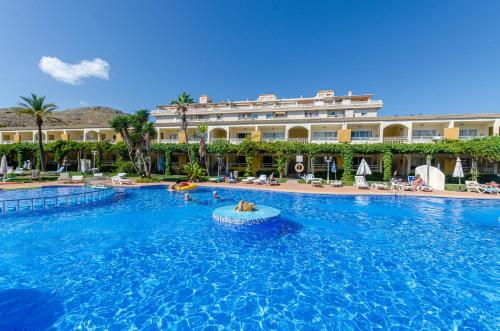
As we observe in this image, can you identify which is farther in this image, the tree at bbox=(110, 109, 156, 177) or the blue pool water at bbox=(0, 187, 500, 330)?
the tree at bbox=(110, 109, 156, 177)

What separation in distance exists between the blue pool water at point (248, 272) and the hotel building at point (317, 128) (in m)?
18.4

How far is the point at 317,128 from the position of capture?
33844 millimetres

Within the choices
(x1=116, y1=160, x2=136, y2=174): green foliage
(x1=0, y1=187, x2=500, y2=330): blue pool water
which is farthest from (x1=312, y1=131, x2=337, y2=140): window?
(x1=116, y1=160, x2=136, y2=174): green foliage

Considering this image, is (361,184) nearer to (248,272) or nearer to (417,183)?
(417,183)

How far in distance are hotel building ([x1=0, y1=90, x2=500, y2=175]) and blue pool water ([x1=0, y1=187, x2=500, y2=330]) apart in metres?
18.4

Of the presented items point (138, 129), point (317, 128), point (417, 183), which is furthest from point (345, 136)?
point (138, 129)

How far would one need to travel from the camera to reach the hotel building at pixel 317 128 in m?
27.8

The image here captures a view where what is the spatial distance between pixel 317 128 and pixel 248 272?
30057mm

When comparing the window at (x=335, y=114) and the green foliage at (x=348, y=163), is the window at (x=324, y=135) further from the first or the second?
the window at (x=335, y=114)

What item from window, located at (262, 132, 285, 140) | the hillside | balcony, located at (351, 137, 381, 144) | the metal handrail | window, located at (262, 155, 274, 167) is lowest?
the metal handrail

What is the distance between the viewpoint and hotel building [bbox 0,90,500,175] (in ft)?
91.2

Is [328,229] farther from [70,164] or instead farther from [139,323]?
[70,164]

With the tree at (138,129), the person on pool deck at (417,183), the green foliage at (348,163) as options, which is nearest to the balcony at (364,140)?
the green foliage at (348,163)

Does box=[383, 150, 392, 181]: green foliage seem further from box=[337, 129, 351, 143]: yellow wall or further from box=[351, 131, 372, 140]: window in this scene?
box=[351, 131, 372, 140]: window
